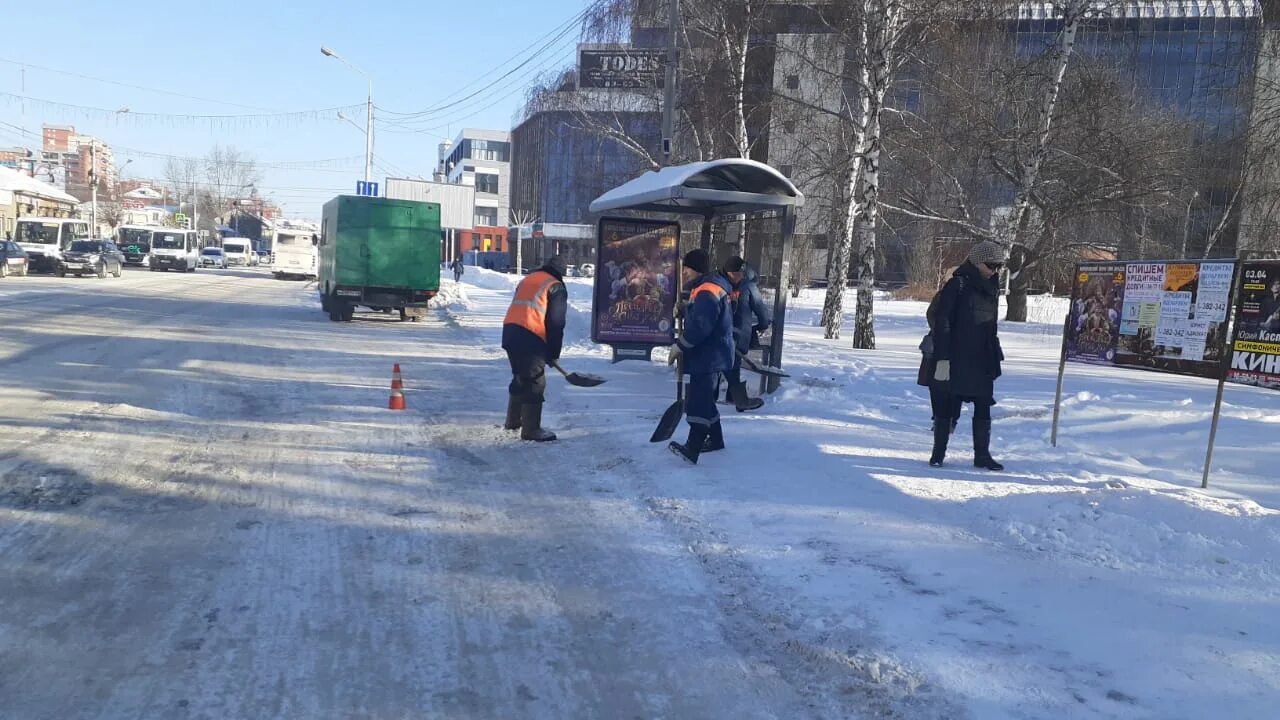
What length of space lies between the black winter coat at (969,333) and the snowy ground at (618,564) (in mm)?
813

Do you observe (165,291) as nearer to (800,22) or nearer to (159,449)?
(800,22)

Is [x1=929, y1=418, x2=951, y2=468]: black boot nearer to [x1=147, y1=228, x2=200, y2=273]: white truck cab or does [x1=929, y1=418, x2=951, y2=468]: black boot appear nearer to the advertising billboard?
the advertising billboard

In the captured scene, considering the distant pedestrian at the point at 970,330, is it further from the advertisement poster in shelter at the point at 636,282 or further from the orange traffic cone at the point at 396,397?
the advertisement poster in shelter at the point at 636,282

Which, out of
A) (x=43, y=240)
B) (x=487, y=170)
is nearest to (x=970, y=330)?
(x=43, y=240)

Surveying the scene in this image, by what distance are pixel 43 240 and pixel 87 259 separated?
424 centimetres

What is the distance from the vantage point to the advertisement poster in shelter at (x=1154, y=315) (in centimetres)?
679

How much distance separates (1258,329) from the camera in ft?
21.0

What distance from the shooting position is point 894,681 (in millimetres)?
3764

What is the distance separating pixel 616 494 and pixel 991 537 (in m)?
2.69

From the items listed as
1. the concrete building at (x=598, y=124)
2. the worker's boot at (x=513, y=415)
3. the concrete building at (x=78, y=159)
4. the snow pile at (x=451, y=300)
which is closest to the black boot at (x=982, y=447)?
the worker's boot at (x=513, y=415)

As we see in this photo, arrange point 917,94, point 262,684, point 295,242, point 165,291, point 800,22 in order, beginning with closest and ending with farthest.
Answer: point 262,684 < point 800,22 < point 917,94 < point 165,291 < point 295,242

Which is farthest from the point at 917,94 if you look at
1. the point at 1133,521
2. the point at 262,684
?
the point at 262,684

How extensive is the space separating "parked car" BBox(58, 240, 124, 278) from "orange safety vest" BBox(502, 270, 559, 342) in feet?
115

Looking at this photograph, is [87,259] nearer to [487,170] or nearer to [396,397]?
[396,397]
